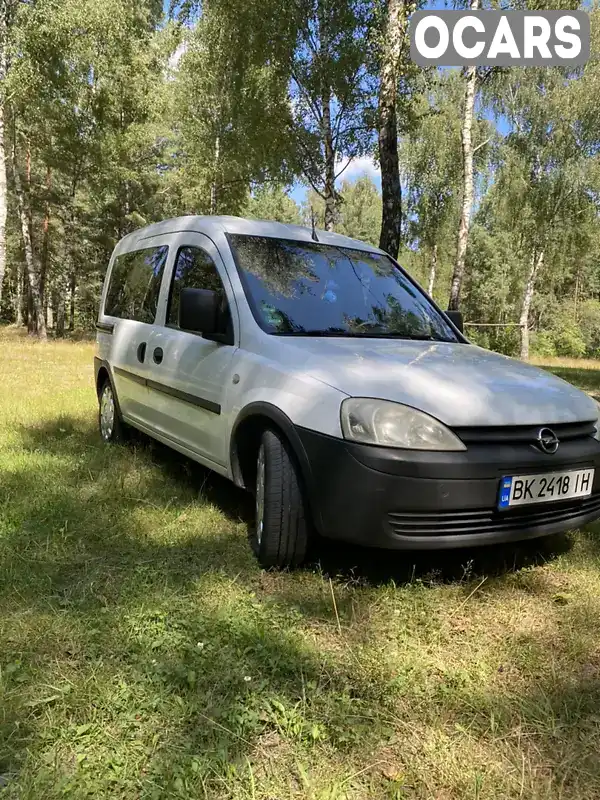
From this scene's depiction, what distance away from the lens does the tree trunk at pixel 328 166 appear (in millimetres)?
15469

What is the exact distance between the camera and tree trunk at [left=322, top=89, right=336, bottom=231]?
50.8ft

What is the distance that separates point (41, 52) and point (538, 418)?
15773 mm

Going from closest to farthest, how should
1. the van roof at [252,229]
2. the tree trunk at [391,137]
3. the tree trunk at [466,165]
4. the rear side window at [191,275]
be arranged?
the rear side window at [191,275], the van roof at [252,229], the tree trunk at [391,137], the tree trunk at [466,165]

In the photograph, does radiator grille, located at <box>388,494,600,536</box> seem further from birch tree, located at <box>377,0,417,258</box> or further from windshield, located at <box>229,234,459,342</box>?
birch tree, located at <box>377,0,417,258</box>

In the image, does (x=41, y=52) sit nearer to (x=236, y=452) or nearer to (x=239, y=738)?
(x=236, y=452)

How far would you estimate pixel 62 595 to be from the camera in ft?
8.82

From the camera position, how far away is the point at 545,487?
264 centimetres

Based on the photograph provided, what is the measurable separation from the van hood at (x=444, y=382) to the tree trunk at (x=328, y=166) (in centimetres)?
1297

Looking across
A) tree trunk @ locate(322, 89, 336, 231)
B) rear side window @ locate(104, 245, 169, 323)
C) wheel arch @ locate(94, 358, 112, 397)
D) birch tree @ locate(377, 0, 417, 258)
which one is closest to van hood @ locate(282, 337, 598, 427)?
rear side window @ locate(104, 245, 169, 323)

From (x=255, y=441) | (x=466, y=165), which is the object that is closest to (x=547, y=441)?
(x=255, y=441)

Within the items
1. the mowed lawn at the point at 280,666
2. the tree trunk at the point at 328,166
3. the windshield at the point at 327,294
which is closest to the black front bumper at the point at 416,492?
the mowed lawn at the point at 280,666

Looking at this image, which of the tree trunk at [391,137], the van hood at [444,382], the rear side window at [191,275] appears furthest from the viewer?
the tree trunk at [391,137]

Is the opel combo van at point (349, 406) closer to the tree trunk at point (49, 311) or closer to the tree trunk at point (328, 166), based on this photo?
the tree trunk at point (328, 166)

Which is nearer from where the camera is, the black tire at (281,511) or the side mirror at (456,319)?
the black tire at (281,511)
